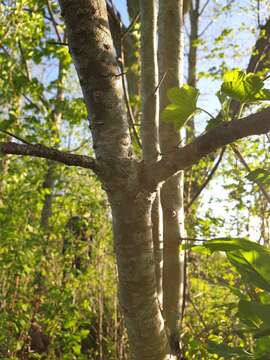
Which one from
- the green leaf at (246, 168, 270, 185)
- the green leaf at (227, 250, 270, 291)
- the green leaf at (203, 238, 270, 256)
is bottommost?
the green leaf at (227, 250, 270, 291)

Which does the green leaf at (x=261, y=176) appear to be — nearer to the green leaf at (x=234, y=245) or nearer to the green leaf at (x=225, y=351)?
the green leaf at (x=234, y=245)

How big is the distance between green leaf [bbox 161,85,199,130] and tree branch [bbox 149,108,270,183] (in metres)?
0.16

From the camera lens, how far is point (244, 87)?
3.13 ft

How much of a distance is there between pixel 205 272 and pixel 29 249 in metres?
2.17

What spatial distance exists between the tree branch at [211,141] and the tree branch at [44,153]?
0.65ft

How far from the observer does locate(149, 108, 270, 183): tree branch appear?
81cm

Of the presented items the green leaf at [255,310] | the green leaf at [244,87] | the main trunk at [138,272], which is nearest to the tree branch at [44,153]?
the main trunk at [138,272]

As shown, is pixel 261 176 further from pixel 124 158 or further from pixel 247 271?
pixel 124 158

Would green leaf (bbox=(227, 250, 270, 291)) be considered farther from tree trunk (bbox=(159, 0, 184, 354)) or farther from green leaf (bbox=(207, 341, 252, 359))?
tree trunk (bbox=(159, 0, 184, 354))

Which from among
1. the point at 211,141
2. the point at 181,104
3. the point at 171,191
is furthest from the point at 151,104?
the point at 211,141

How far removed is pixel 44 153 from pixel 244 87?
0.58m

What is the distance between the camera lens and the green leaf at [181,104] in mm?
1021

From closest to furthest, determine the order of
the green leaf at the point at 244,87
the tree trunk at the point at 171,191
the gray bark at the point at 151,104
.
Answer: the green leaf at the point at 244,87, the gray bark at the point at 151,104, the tree trunk at the point at 171,191

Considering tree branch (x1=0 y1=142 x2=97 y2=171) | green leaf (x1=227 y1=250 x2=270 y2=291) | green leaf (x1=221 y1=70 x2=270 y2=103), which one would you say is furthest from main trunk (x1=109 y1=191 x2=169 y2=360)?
green leaf (x1=221 y1=70 x2=270 y2=103)
